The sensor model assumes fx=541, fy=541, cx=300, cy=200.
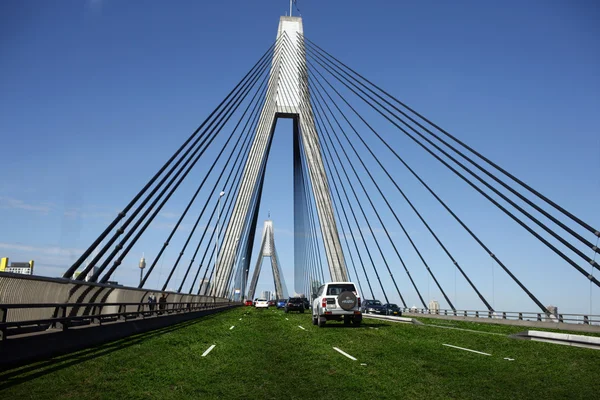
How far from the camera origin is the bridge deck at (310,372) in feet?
25.6

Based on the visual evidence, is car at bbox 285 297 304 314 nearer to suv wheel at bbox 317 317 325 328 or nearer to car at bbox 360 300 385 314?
car at bbox 360 300 385 314

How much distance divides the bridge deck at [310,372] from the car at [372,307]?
3220 centimetres

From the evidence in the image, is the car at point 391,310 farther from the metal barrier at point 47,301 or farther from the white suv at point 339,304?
the metal barrier at point 47,301

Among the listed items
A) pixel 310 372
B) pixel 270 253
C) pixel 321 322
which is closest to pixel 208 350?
pixel 310 372

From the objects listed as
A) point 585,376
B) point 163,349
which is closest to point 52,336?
point 163,349

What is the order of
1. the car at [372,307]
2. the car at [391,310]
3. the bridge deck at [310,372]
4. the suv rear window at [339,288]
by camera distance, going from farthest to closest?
the car at [372,307] < the car at [391,310] < the suv rear window at [339,288] < the bridge deck at [310,372]

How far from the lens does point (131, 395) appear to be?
7.52 m

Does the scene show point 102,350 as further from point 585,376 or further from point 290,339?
point 585,376

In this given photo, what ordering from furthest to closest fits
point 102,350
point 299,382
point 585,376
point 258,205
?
point 258,205 < point 102,350 < point 585,376 < point 299,382

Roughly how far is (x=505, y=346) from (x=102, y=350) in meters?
10.4

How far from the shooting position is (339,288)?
2352cm

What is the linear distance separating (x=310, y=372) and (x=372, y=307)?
129ft

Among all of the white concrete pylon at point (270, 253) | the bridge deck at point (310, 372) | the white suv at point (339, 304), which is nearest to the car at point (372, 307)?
the white suv at point (339, 304)

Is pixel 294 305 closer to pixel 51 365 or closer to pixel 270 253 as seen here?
pixel 51 365
